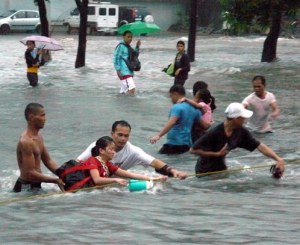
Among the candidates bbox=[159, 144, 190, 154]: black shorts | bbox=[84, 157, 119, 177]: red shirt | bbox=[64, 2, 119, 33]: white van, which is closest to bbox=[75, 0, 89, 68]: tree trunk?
bbox=[159, 144, 190, 154]: black shorts

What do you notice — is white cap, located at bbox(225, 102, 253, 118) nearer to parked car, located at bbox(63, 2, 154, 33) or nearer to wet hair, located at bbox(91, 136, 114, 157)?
wet hair, located at bbox(91, 136, 114, 157)

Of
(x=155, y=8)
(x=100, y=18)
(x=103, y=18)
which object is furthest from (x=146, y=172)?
(x=155, y=8)

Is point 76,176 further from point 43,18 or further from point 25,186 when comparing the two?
point 43,18

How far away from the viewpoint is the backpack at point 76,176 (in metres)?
11.2

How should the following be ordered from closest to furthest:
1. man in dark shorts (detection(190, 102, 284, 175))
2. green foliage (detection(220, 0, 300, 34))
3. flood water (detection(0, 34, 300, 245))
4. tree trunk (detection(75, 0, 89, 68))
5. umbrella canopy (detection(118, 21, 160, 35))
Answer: flood water (detection(0, 34, 300, 245))
man in dark shorts (detection(190, 102, 284, 175))
umbrella canopy (detection(118, 21, 160, 35))
tree trunk (detection(75, 0, 89, 68))
green foliage (detection(220, 0, 300, 34))

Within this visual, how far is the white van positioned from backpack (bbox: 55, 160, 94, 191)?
49.7 metres

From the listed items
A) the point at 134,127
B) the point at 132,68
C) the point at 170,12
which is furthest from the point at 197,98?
the point at 170,12

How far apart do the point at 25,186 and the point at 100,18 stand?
2001 inches

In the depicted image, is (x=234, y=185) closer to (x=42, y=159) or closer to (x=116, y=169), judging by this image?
(x=116, y=169)

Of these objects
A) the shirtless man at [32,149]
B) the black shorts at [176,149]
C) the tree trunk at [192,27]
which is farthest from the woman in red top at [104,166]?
the tree trunk at [192,27]

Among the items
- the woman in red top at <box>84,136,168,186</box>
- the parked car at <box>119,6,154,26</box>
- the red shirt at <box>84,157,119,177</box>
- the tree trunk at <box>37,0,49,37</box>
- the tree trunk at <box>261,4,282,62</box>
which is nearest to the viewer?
the woman in red top at <box>84,136,168,186</box>

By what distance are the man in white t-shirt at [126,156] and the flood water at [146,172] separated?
0.92ft

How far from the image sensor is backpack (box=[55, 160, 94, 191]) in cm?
1120

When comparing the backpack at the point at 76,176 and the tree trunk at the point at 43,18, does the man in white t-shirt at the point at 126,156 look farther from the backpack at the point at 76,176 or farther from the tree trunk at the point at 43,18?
the tree trunk at the point at 43,18
